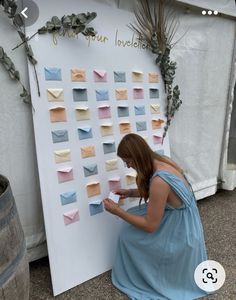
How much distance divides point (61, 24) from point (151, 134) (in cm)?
99

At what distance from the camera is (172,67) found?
2.54 meters

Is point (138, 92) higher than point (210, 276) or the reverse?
higher

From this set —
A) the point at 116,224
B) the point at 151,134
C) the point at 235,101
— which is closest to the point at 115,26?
the point at 151,134

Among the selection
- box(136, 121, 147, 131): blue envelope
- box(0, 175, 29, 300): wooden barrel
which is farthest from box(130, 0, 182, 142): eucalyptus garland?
box(0, 175, 29, 300): wooden barrel

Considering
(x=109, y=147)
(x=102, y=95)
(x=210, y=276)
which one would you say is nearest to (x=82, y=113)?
(x=102, y=95)

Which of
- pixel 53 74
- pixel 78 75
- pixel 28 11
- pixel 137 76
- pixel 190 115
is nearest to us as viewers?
pixel 28 11

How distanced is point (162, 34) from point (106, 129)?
838mm

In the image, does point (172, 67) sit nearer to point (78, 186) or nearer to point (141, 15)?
point (141, 15)

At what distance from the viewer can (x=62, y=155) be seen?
195 centimetres

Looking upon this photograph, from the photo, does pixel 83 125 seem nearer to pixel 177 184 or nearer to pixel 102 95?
pixel 102 95

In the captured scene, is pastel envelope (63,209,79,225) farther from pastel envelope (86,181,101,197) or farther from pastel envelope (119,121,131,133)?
pastel envelope (119,121,131,133)

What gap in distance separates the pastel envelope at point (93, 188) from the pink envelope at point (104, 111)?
0.42 metres

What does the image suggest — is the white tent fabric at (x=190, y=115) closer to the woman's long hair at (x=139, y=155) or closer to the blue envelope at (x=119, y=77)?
the blue envelope at (x=119, y=77)

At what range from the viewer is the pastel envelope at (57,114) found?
6.27ft
